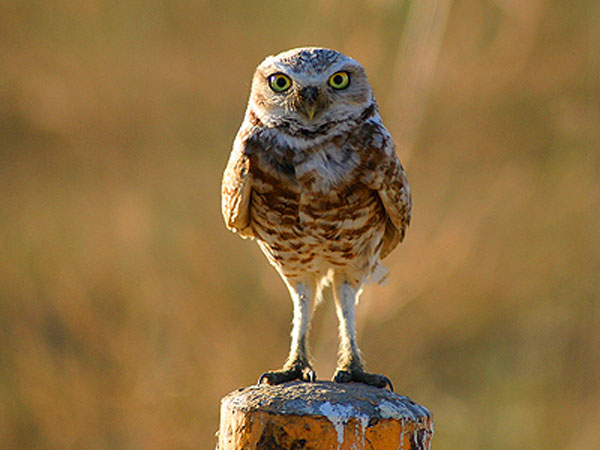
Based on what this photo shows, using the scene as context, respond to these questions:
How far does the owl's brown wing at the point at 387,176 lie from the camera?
101 inches

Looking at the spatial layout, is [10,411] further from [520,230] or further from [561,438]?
[520,230]

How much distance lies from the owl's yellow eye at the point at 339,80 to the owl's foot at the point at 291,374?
99 centimetres

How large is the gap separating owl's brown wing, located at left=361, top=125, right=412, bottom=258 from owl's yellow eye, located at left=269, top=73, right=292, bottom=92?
1.10 feet

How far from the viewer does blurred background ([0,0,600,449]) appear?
4602mm

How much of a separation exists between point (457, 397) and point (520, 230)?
159 cm

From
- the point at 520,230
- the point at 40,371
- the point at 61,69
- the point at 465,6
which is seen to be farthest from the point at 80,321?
the point at 520,230

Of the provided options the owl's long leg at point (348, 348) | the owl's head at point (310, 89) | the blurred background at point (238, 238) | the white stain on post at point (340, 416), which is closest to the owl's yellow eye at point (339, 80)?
the owl's head at point (310, 89)

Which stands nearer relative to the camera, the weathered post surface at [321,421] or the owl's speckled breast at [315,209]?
the weathered post surface at [321,421]

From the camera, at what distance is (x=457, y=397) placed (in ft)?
21.7

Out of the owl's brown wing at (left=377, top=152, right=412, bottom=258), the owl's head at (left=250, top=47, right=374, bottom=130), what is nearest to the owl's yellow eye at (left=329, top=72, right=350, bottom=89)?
the owl's head at (left=250, top=47, right=374, bottom=130)

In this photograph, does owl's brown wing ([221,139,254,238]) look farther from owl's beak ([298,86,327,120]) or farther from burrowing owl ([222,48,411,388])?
owl's beak ([298,86,327,120])

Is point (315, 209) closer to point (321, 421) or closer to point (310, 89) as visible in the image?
point (310, 89)

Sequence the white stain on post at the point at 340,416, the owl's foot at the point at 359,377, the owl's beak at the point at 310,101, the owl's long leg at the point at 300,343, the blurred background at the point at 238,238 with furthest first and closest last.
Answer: the blurred background at the point at 238,238 → the owl's long leg at the point at 300,343 → the owl's foot at the point at 359,377 → the owl's beak at the point at 310,101 → the white stain on post at the point at 340,416

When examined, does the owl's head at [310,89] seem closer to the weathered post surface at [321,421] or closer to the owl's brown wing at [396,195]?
the owl's brown wing at [396,195]
